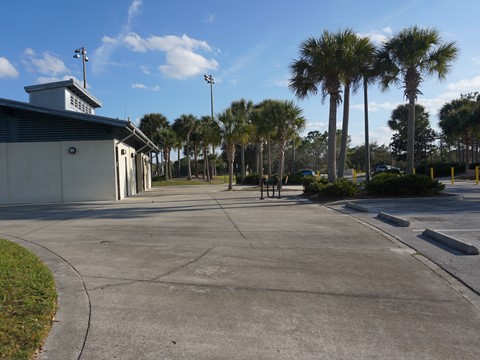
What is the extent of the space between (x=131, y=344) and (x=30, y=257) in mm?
3818

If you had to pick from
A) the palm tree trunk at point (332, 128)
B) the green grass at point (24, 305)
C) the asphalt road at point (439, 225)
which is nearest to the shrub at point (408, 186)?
the asphalt road at point (439, 225)

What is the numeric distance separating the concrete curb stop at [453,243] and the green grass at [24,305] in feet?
19.8

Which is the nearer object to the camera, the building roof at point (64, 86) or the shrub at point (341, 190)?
the shrub at point (341, 190)

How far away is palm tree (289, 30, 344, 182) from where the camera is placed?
61.7 ft

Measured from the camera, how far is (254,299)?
4621 mm

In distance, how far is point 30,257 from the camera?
645cm

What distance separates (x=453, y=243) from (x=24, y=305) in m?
6.56

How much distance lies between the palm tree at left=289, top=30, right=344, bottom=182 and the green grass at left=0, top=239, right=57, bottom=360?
15965 mm

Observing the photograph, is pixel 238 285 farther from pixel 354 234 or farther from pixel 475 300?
pixel 354 234

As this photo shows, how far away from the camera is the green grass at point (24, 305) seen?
10.8 feet

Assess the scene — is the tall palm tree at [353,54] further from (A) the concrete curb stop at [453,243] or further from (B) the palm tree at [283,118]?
(A) the concrete curb stop at [453,243]

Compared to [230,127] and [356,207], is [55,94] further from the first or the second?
[356,207]

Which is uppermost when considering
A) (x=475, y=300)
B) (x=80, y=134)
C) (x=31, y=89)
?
(x=31, y=89)

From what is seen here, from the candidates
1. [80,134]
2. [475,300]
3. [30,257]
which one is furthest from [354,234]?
[80,134]
